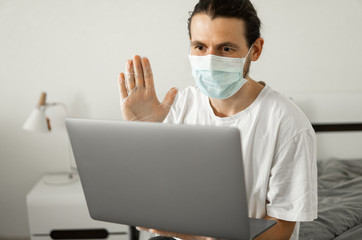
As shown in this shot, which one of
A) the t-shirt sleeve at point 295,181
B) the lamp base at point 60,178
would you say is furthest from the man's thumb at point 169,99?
the lamp base at point 60,178

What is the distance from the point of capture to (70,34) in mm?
2432

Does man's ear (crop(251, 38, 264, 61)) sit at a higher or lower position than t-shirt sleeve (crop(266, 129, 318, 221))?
higher

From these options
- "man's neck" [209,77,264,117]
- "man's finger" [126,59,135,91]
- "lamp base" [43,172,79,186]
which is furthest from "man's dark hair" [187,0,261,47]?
"lamp base" [43,172,79,186]

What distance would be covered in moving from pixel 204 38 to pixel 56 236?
5.58ft

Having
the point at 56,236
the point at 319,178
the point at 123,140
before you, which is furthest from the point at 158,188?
the point at 56,236

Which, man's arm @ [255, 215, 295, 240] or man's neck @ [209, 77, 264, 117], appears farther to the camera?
man's neck @ [209, 77, 264, 117]

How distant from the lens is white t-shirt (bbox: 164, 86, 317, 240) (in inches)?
41.5

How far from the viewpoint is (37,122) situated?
7.43 feet

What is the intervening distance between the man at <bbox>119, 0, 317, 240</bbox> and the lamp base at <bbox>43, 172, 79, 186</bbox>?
1.33m

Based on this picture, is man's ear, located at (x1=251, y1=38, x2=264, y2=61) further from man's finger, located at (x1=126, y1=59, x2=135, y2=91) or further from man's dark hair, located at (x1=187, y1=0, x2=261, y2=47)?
man's finger, located at (x1=126, y1=59, x2=135, y2=91)

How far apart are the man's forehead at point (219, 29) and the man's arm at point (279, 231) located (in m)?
0.48

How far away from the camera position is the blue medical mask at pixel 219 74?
1.12 meters

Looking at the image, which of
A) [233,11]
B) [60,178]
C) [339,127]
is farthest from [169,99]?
[339,127]

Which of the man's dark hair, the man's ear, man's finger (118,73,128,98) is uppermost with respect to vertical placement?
the man's dark hair
